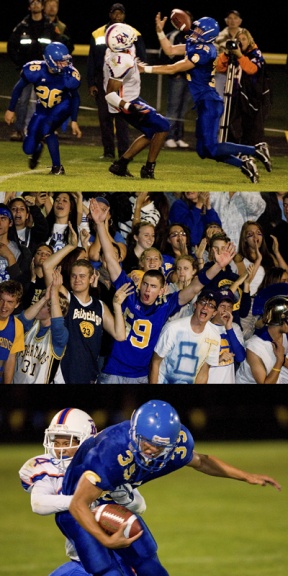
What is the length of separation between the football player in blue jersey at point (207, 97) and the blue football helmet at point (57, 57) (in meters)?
0.70

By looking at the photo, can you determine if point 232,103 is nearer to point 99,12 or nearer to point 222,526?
point 222,526

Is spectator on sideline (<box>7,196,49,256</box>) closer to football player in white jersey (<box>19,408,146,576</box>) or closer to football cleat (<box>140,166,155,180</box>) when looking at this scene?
football cleat (<box>140,166,155,180</box>)

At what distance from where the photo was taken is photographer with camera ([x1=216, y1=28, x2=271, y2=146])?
10.8 metres

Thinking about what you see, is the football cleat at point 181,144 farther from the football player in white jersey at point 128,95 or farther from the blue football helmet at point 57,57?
the blue football helmet at point 57,57

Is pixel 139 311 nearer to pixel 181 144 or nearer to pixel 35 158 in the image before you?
pixel 35 158

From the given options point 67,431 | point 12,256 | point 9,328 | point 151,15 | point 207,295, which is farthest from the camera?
point 151,15

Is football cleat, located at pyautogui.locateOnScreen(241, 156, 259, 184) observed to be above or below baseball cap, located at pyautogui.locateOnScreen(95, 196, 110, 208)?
above

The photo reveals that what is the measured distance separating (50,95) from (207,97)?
4.79 feet

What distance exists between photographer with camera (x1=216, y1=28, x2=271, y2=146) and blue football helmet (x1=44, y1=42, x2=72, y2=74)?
67.2 inches

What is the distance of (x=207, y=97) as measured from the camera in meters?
10.0

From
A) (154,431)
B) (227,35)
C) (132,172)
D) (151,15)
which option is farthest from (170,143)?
(151,15)

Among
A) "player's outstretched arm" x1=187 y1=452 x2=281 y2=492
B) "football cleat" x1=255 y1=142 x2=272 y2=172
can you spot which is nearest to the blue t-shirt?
"football cleat" x1=255 y1=142 x2=272 y2=172

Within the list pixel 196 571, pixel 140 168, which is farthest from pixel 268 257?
pixel 196 571

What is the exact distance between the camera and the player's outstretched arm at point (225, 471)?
5.45 m
